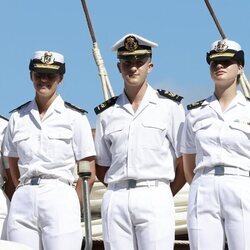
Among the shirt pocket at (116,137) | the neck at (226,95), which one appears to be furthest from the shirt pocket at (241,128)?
the shirt pocket at (116,137)

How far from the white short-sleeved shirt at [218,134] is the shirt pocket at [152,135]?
0.17m

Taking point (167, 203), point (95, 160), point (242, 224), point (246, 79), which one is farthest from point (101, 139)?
point (246, 79)

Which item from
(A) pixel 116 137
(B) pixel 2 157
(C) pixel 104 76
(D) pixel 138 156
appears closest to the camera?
(D) pixel 138 156

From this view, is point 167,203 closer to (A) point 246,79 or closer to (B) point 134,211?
(B) point 134,211

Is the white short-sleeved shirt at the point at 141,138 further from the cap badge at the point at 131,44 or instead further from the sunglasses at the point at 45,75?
the sunglasses at the point at 45,75

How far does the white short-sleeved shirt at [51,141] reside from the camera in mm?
9750

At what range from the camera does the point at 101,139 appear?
32.2ft

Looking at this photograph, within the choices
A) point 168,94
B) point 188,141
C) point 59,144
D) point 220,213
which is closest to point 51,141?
point 59,144

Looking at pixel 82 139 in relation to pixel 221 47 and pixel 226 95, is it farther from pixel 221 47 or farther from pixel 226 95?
pixel 221 47

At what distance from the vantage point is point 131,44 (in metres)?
9.66

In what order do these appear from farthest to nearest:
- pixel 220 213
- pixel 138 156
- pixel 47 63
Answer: pixel 47 63, pixel 138 156, pixel 220 213

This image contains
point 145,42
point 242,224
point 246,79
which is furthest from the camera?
point 246,79

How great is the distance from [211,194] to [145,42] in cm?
133

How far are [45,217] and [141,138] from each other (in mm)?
958
